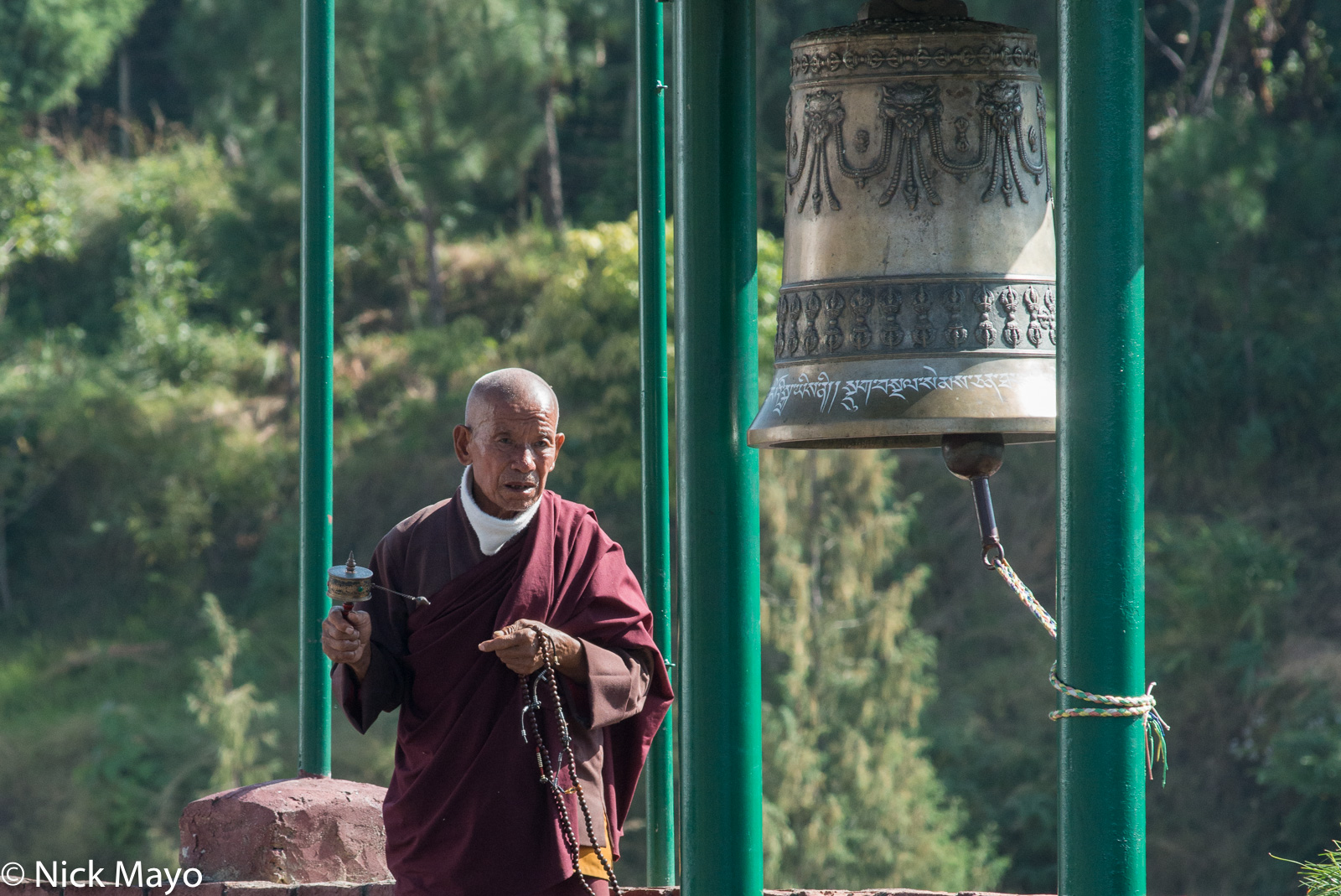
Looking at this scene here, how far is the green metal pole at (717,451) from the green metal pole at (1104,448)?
69 centimetres

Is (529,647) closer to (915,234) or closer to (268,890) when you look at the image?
(915,234)

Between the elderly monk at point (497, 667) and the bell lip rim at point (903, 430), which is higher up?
the bell lip rim at point (903, 430)

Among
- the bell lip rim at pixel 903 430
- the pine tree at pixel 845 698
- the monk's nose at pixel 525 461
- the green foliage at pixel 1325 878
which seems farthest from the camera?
the pine tree at pixel 845 698

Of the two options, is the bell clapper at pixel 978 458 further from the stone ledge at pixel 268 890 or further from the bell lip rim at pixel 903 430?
the stone ledge at pixel 268 890

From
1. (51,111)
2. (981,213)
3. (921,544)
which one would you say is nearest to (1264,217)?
(921,544)

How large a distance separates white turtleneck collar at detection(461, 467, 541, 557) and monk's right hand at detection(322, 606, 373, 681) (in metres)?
0.23

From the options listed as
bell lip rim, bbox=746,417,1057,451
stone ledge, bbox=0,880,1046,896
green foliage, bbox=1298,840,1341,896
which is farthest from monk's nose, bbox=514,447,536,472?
green foliage, bbox=1298,840,1341,896

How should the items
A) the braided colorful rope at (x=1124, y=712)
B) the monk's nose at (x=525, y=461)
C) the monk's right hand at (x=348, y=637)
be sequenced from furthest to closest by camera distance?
the monk's nose at (x=525, y=461) → the monk's right hand at (x=348, y=637) → the braided colorful rope at (x=1124, y=712)

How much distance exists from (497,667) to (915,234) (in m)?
0.94

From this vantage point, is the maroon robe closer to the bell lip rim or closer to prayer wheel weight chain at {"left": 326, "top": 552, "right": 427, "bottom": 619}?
prayer wheel weight chain at {"left": 326, "top": 552, "right": 427, "bottom": 619}

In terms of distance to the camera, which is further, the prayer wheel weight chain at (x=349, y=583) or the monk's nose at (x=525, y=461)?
the monk's nose at (x=525, y=461)

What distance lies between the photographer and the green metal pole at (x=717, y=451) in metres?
2.46

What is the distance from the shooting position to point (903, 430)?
7.79 ft

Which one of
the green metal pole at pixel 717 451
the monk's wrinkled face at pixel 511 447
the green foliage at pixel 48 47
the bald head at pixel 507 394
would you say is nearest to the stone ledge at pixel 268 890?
the green metal pole at pixel 717 451
